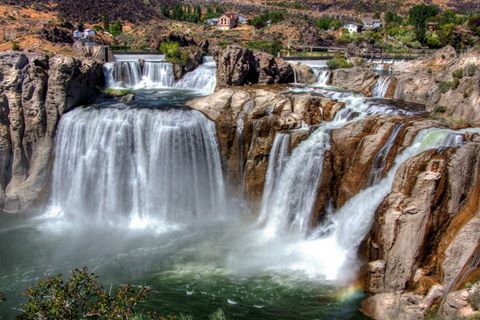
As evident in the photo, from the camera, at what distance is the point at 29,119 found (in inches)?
1242

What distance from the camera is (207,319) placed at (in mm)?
19688

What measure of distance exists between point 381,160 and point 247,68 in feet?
63.7

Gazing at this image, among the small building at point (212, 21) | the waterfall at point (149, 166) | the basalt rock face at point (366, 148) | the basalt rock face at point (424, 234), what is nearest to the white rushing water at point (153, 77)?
the waterfall at point (149, 166)

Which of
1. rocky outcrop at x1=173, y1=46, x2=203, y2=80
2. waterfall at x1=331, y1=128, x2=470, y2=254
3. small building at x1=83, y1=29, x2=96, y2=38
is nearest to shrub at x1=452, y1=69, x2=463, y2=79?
waterfall at x1=331, y1=128, x2=470, y2=254

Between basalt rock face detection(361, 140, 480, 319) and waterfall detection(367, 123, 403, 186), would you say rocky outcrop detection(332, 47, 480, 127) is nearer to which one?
waterfall detection(367, 123, 403, 186)

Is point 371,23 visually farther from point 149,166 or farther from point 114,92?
point 149,166

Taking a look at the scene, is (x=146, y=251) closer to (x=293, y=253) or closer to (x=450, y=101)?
(x=293, y=253)

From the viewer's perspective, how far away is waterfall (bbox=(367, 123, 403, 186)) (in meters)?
23.8

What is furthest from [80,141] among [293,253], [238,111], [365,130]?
[365,130]

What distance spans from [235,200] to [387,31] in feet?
246

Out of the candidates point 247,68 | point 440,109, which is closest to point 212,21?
point 247,68

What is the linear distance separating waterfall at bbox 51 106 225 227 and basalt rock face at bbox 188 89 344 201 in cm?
94

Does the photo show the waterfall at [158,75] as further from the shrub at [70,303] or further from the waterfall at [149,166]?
the shrub at [70,303]

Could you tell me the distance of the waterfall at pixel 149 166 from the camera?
30.1m
